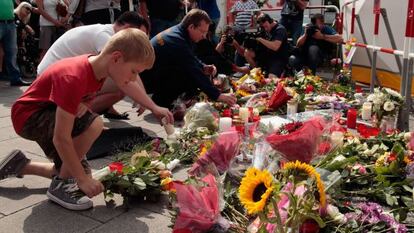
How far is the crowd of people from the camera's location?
97.6 inches

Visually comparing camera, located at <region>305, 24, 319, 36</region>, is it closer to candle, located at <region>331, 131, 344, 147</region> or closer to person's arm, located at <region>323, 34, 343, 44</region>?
person's arm, located at <region>323, 34, 343, 44</region>

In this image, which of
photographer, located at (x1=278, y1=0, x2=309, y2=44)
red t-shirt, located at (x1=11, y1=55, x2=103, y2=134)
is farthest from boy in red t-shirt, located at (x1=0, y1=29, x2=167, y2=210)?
photographer, located at (x1=278, y1=0, x2=309, y2=44)

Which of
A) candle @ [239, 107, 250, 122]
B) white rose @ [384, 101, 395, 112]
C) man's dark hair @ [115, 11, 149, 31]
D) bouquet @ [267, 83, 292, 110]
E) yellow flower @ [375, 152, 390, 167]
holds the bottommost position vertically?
bouquet @ [267, 83, 292, 110]

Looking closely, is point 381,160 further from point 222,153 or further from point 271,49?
point 271,49

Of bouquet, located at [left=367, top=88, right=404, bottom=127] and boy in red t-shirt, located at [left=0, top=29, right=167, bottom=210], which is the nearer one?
boy in red t-shirt, located at [left=0, top=29, right=167, bottom=210]

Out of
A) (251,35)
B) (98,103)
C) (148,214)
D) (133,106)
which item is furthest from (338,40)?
(148,214)

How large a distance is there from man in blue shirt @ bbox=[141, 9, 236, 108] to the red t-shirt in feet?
7.19

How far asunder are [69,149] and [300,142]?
1187mm

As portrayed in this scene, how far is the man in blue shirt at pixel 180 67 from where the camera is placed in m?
4.74

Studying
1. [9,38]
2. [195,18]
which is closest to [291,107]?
[195,18]

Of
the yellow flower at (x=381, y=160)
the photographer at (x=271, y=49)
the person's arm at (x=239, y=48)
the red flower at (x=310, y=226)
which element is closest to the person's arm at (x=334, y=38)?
the photographer at (x=271, y=49)

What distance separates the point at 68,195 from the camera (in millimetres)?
2680

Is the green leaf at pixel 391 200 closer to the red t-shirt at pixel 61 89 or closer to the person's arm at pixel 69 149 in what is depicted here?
the person's arm at pixel 69 149

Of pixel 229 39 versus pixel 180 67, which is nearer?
pixel 180 67
